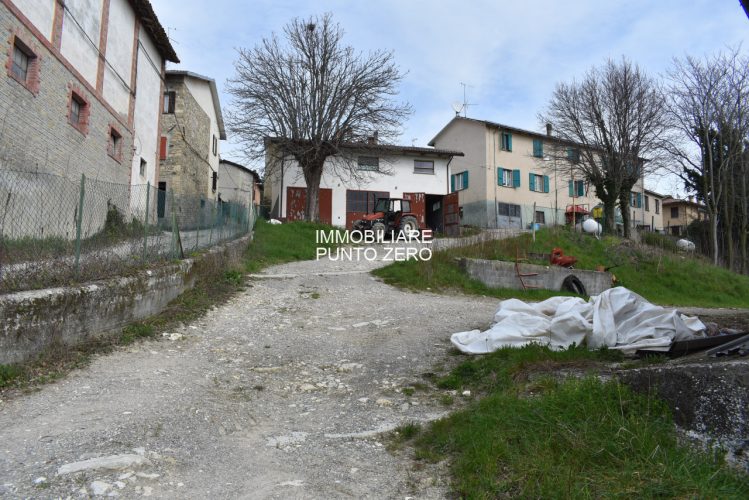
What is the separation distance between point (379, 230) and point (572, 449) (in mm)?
18797

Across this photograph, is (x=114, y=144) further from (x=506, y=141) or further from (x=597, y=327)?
(x=506, y=141)

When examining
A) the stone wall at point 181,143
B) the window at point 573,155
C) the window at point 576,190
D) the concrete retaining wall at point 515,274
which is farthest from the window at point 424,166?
the concrete retaining wall at point 515,274

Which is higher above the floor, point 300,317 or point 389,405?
point 300,317

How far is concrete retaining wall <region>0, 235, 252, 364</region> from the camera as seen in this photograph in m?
5.10

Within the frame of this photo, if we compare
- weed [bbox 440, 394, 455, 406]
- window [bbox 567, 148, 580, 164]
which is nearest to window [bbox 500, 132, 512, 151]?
window [bbox 567, 148, 580, 164]

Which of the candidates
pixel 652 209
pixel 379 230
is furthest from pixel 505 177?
pixel 652 209

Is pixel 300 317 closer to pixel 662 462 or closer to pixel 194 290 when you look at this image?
pixel 194 290

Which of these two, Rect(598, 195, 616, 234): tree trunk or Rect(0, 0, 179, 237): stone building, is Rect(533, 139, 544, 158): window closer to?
Rect(598, 195, 616, 234): tree trunk

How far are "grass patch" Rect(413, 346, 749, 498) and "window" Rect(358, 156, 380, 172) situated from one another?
24.2 m

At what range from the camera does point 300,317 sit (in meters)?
8.98

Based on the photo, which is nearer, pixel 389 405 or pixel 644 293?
pixel 389 405

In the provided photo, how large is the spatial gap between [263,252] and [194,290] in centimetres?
689

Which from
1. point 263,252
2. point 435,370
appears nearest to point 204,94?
point 263,252

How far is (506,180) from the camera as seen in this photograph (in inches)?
1316
